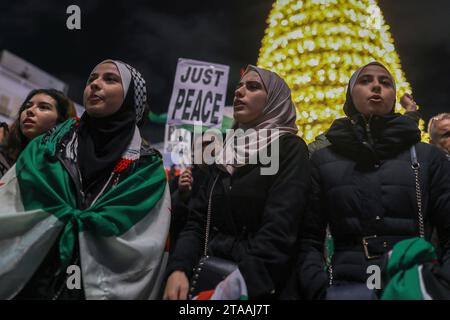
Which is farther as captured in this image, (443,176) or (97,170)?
(97,170)

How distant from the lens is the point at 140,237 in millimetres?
2105

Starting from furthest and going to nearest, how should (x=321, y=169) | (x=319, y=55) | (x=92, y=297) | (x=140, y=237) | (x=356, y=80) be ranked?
(x=319, y=55) < (x=356, y=80) < (x=321, y=169) < (x=140, y=237) < (x=92, y=297)


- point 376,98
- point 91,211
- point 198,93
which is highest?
point 198,93

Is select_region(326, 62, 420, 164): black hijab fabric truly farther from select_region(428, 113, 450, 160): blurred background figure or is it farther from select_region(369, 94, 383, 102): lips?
select_region(428, 113, 450, 160): blurred background figure

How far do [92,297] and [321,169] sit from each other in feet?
4.55

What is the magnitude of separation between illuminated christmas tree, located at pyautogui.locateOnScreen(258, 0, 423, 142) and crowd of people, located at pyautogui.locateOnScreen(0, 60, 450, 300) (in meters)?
4.29

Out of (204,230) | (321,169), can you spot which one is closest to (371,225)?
(321,169)

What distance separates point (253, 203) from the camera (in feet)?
6.94

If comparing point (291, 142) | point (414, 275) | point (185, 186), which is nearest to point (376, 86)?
point (291, 142)

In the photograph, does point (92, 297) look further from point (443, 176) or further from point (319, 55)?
point (319, 55)

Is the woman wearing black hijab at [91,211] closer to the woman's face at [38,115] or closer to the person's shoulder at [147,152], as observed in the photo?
the person's shoulder at [147,152]

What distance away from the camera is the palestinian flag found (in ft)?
5.16

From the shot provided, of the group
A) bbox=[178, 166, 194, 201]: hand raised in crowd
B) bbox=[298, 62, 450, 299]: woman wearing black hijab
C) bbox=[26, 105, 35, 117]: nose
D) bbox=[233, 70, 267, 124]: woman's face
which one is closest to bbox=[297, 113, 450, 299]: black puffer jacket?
bbox=[298, 62, 450, 299]: woman wearing black hijab

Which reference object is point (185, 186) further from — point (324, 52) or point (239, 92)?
point (324, 52)
